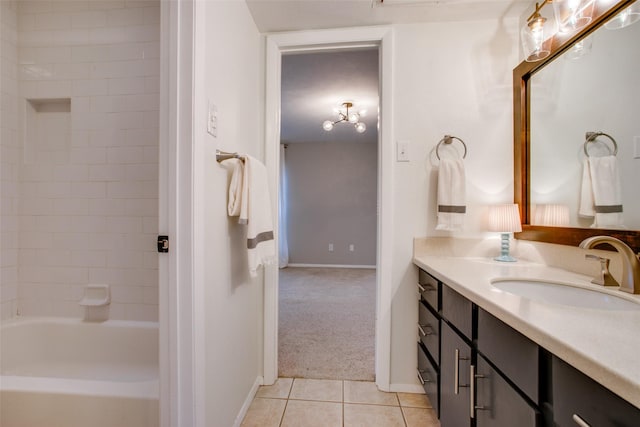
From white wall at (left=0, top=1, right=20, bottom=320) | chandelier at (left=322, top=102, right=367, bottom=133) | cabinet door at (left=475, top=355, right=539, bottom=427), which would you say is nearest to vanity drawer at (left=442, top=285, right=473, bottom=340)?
cabinet door at (left=475, top=355, right=539, bottom=427)

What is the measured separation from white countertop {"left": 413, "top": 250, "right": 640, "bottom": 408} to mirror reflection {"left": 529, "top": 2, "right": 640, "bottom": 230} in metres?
0.30

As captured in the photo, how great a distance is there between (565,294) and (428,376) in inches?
29.1

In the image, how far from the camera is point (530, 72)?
4.57ft

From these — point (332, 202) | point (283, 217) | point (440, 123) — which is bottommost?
point (283, 217)

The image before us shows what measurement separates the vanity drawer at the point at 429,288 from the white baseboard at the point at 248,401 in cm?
109

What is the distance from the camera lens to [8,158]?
154cm

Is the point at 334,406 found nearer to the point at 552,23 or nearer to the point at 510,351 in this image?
the point at 510,351

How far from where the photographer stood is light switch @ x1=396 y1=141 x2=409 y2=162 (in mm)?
1560

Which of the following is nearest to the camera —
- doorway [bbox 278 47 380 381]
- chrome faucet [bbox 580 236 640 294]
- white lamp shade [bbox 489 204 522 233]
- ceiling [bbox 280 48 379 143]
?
chrome faucet [bbox 580 236 640 294]

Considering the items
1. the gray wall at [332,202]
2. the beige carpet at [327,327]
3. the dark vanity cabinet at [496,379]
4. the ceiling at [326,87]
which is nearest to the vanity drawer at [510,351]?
the dark vanity cabinet at [496,379]

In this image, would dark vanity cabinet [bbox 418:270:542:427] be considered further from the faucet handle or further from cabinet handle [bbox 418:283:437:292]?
the faucet handle

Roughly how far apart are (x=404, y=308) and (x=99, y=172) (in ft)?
6.55

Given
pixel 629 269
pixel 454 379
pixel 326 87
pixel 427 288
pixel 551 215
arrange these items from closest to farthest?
pixel 629 269
pixel 454 379
pixel 551 215
pixel 427 288
pixel 326 87

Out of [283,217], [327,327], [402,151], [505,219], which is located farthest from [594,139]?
[283,217]
